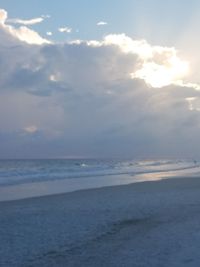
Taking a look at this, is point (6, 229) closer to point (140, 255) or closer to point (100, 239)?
point (100, 239)

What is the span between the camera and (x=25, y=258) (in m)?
10.4

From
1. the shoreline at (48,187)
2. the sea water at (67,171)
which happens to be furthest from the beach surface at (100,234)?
the sea water at (67,171)

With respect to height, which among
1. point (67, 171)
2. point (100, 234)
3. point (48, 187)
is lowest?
point (100, 234)

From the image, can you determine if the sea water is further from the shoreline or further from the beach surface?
the beach surface

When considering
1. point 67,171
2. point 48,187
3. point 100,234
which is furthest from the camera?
point 67,171

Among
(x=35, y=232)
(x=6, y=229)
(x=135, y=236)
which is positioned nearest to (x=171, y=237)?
(x=135, y=236)

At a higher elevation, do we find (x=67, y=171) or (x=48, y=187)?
(x=67, y=171)

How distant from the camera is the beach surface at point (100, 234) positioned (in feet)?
33.5

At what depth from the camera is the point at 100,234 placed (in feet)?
43.7

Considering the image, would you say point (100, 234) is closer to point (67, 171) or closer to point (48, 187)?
point (48, 187)

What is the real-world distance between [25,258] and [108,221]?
5.58 meters

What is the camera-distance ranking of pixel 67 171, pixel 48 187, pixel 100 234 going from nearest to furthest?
pixel 100 234 < pixel 48 187 < pixel 67 171

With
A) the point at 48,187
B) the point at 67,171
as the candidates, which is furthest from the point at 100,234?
the point at 67,171

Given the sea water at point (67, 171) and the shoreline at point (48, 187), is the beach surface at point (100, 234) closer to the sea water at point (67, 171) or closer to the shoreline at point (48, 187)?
the shoreline at point (48, 187)
